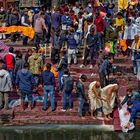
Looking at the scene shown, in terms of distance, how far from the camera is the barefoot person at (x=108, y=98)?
19.0 meters

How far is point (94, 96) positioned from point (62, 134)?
1903 mm

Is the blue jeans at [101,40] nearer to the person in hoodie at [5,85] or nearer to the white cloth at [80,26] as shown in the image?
the white cloth at [80,26]

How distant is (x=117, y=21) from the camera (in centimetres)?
2412

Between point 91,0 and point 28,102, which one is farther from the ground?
point 91,0

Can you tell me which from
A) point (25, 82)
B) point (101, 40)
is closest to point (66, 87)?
point (25, 82)

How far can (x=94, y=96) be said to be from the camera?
19.0 meters

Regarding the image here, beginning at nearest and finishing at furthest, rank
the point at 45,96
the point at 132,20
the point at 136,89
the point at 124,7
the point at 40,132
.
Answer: the point at 40,132 < the point at 45,96 < the point at 136,89 < the point at 132,20 < the point at 124,7

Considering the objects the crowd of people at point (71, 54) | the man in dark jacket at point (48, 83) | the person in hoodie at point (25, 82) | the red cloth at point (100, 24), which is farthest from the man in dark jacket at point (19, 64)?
the red cloth at point (100, 24)

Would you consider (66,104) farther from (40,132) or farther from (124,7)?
(124,7)

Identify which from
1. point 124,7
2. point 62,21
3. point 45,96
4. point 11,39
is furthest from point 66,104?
point 124,7

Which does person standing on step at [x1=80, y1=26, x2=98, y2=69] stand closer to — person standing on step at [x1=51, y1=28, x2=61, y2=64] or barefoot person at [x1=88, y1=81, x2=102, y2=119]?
person standing on step at [x1=51, y1=28, x2=61, y2=64]

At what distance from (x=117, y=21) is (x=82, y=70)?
124 inches

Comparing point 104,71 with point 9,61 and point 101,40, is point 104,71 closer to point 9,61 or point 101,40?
point 101,40

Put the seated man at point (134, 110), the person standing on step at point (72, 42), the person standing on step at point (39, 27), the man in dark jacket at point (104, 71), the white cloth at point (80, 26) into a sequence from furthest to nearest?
the white cloth at point (80, 26) < the person standing on step at point (39, 27) < the person standing on step at point (72, 42) < the man in dark jacket at point (104, 71) < the seated man at point (134, 110)
